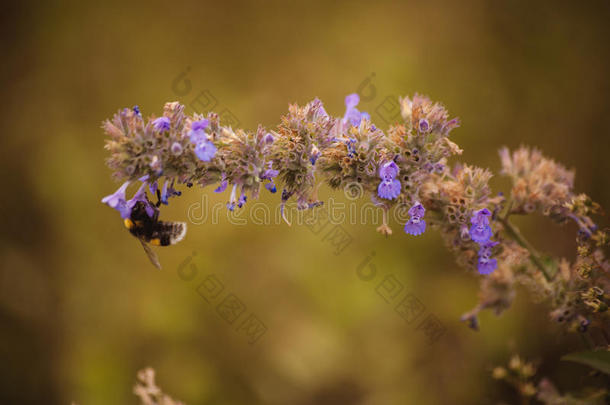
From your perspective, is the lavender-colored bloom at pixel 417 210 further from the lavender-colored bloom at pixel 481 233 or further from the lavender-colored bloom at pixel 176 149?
the lavender-colored bloom at pixel 176 149

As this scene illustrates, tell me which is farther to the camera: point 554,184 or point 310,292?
point 310,292

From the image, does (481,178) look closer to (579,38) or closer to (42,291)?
(579,38)

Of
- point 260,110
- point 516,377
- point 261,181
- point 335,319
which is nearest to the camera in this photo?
point 261,181

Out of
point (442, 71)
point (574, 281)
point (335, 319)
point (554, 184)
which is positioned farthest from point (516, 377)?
point (442, 71)

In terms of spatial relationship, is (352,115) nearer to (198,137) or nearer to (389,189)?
(389,189)

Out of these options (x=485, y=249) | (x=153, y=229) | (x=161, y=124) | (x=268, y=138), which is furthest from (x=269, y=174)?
(x=485, y=249)

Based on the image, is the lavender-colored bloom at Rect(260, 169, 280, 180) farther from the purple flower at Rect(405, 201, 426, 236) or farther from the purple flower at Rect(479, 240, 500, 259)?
the purple flower at Rect(479, 240, 500, 259)

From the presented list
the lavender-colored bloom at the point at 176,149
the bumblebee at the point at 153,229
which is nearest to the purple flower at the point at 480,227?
the lavender-colored bloom at the point at 176,149
